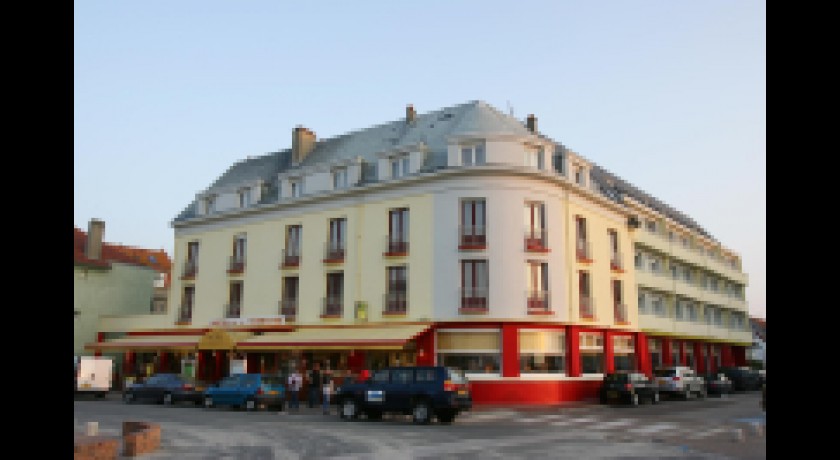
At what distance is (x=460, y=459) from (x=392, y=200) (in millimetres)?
19904

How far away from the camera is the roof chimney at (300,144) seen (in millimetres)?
38719

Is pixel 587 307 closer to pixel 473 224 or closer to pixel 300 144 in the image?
pixel 473 224

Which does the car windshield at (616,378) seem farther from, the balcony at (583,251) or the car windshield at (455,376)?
the car windshield at (455,376)

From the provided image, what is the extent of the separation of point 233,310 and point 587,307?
19.6 meters

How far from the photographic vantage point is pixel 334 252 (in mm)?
32750

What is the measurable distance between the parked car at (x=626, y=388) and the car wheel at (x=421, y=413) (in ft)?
39.7

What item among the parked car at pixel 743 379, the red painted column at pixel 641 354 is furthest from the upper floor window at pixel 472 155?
the parked car at pixel 743 379

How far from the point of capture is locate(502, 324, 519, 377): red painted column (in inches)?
1069

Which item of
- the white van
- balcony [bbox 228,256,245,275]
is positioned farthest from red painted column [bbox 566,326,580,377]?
the white van

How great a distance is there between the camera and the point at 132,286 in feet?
149

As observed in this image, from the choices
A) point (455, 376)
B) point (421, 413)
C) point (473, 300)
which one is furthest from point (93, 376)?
point (455, 376)

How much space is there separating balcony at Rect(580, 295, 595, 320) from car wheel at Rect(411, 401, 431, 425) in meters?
13.4
